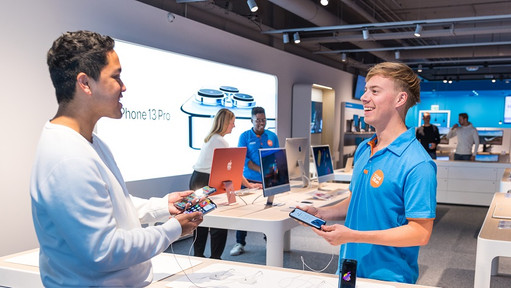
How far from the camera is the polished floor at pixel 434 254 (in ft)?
15.0

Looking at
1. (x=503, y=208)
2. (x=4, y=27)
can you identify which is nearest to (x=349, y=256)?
(x=503, y=208)

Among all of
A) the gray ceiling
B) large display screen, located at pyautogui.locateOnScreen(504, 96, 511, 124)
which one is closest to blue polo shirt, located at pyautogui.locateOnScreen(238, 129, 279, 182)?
the gray ceiling

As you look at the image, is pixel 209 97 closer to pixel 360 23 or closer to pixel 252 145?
pixel 252 145

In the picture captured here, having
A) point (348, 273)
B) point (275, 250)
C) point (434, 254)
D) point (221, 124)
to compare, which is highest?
point (221, 124)

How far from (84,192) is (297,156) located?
144 inches

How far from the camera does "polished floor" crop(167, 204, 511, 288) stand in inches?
180

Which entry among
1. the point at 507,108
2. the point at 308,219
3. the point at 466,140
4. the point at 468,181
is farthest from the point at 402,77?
the point at 507,108

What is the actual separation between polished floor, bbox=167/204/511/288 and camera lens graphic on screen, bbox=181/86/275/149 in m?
1.42

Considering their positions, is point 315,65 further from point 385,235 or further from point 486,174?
point 385,235

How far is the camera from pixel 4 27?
12.6 ft

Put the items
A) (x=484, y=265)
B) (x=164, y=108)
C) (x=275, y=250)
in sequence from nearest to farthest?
1. (x=484, y=265)
2. (x=275, y=250)
3. (x=164, y=108)

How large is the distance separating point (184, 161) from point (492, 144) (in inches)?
265

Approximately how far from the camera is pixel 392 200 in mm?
1735

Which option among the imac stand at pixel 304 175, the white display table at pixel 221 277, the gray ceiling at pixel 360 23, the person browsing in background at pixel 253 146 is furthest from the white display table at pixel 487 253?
the gray ceiling at pixel 360 23
